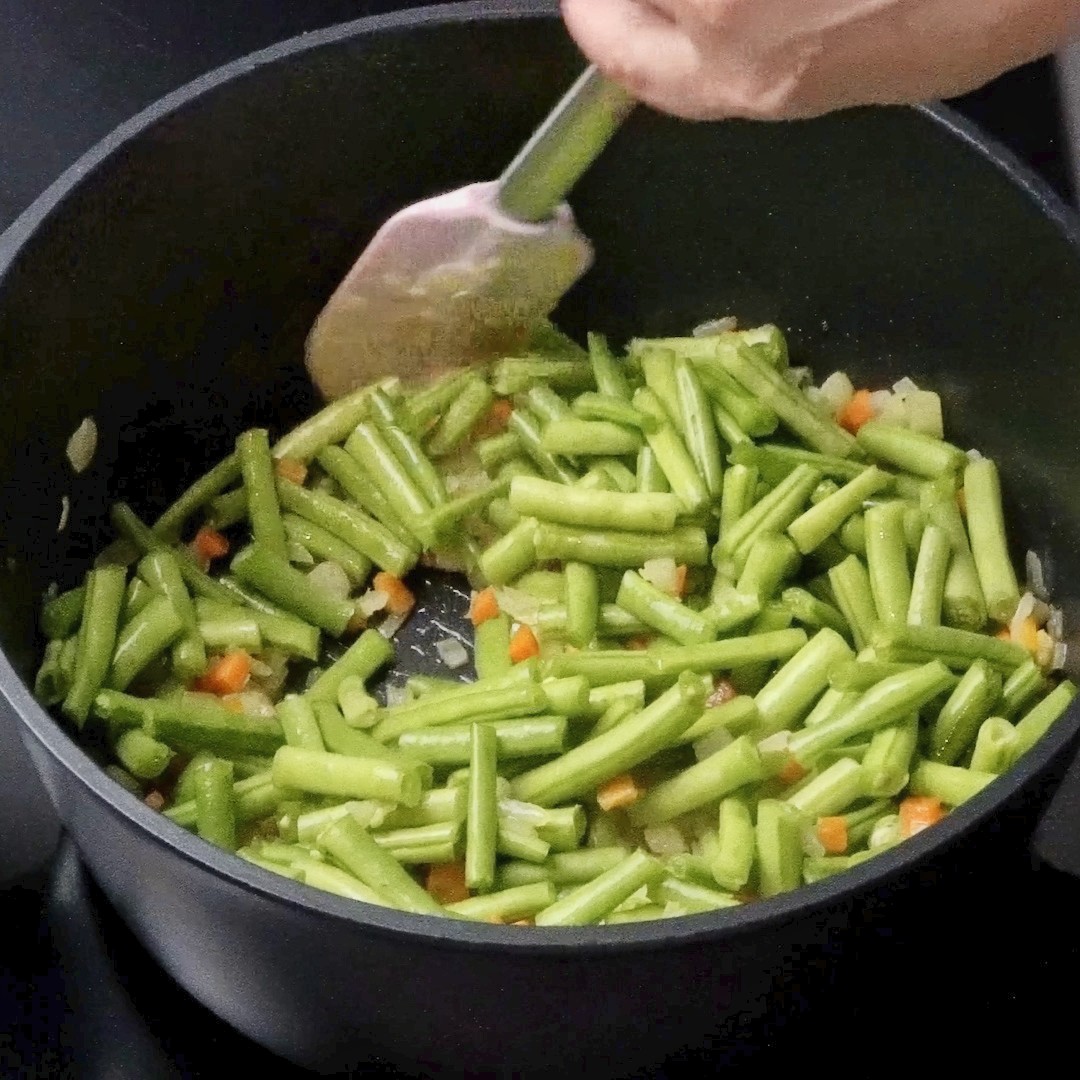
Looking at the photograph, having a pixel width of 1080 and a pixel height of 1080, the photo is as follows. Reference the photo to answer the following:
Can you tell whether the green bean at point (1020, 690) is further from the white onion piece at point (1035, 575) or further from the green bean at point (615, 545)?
the green bean at point (615, 545)

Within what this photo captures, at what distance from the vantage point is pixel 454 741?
1159 mm

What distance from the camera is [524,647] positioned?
4.38 feet

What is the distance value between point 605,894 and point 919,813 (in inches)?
11.8

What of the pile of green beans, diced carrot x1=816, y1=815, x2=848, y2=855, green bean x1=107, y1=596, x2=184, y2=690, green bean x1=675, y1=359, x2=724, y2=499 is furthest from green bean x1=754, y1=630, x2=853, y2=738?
green bean x1=107, y1=596, x2=184, y2=690

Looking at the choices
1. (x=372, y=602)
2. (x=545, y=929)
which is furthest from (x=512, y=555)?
(x=545, y=929)

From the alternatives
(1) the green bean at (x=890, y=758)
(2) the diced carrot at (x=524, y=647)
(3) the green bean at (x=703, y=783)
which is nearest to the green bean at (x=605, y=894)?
(3) the green bean at (x=703, y=783)

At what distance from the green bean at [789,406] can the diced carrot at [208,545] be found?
0.58 meters

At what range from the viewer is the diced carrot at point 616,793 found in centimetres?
116

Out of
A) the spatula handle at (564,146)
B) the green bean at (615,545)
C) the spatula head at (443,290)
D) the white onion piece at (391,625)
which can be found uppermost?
the spatula handle at (564,146)

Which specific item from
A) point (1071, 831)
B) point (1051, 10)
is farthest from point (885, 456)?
point (1051, 10)

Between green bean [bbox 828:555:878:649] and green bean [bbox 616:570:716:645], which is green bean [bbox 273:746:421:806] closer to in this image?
green bean [bbox 616:570:716:645]

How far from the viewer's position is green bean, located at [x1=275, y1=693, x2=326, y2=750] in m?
1.23

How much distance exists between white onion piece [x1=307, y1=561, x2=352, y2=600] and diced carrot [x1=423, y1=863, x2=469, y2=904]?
368 mm

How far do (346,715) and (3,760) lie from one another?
306 millimetres
